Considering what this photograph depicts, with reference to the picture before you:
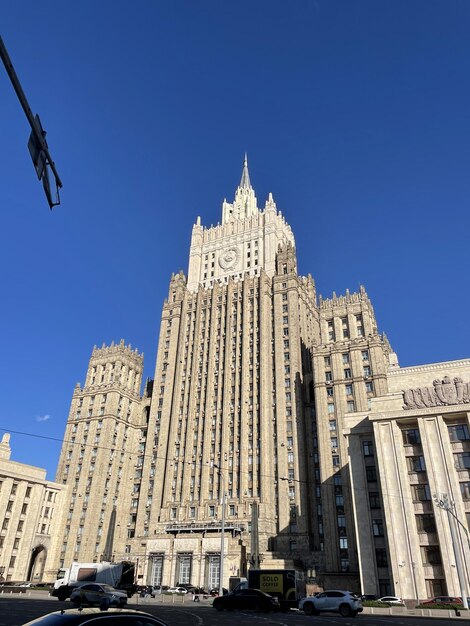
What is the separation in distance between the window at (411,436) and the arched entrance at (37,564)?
226ft

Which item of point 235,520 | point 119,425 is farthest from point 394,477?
point 119,425

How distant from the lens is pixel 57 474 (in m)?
99.6

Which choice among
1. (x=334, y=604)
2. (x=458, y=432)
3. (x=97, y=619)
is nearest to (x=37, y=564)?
(x=334, y=604)

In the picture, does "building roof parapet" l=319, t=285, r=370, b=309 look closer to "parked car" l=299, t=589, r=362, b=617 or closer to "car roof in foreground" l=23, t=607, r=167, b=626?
"parked car" l=299, t=589, r=362, b=617

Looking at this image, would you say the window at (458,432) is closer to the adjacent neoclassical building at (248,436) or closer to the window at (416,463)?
the adjacent neoclassical building at (248,436)

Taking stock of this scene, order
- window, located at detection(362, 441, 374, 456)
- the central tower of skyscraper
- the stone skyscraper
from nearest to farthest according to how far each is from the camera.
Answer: window, located at detection(362, 441, 374, 456), the stone skyscraper, the central tower of skyscraper

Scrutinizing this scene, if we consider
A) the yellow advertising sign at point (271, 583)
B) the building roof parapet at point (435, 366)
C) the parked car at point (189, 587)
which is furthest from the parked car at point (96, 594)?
the building roof parapet at point (435, 366)

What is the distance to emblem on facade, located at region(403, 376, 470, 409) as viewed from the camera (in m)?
60.2

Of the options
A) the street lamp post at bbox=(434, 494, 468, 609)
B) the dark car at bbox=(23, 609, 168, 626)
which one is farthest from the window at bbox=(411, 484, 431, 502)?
the dark car at bbox=(23, 609, 168, 626)

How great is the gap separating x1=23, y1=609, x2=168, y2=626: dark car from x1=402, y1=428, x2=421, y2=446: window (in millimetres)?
55521

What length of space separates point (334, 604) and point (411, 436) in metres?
29.4

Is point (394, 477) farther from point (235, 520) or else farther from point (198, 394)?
point (198, 394)

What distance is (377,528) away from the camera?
59.6 m

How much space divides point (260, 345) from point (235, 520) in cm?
3120
